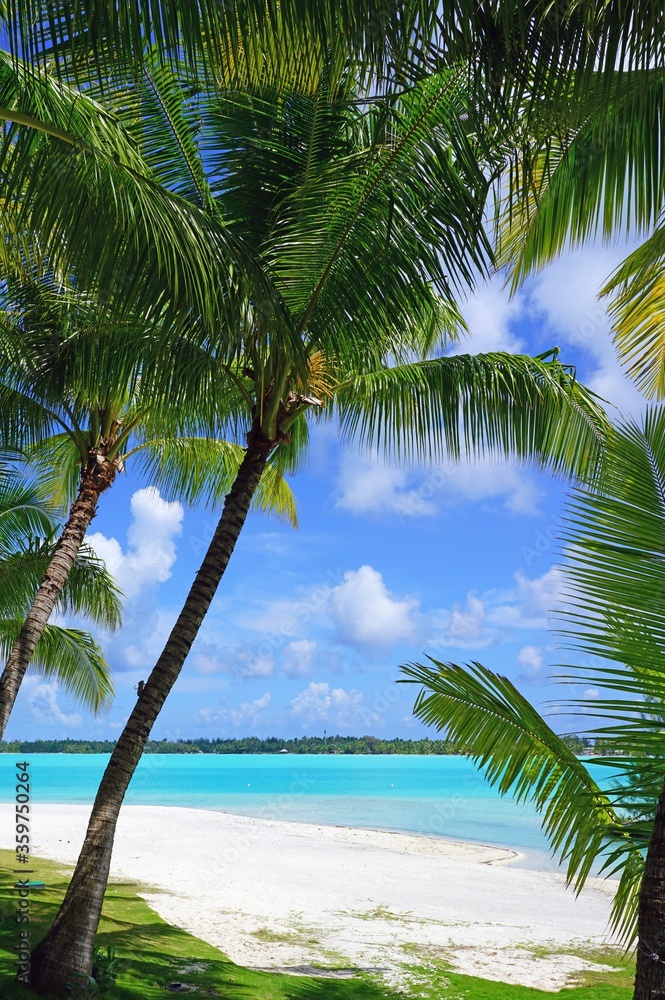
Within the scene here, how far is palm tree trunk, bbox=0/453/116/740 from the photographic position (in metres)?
7.89

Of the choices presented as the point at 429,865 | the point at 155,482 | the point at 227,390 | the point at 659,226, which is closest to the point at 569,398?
the point at 659,226

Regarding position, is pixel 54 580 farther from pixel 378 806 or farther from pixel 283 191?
pixel 378 806

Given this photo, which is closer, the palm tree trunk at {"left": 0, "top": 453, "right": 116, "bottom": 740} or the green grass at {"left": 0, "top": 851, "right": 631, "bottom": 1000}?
the green grass at {"left": 0, "top": 851, "right": 631, "bottom": 1000}

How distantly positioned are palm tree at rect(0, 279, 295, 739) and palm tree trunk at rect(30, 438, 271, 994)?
99 cm

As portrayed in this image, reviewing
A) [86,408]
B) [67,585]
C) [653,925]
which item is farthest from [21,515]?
[653,925]

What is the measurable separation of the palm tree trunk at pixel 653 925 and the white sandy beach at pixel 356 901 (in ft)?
18.2

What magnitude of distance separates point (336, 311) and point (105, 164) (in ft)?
7.31

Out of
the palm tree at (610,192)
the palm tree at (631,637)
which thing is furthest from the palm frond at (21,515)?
the palm tree at (631,637)

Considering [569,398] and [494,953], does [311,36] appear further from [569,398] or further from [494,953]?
[494,953]

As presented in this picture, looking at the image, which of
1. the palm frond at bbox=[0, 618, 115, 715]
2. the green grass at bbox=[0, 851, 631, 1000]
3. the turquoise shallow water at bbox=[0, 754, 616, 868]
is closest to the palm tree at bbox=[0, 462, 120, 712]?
the palm frond at bbox=[0, 618, 115, 715]

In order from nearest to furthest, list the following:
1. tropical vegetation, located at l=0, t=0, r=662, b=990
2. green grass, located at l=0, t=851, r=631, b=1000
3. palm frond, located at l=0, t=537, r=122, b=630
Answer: tropical vegetation, located at l=0, t=0, r=662, b=990 → green grass, located at l=0, t=851, r=631, b=1000 → palm frond, located at l=0, t=537, r=122, b=630

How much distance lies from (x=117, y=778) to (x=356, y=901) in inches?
315

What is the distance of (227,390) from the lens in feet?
23.8

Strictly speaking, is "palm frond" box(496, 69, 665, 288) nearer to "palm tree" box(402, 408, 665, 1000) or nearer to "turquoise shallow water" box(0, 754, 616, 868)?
"palm tree" box(402, 408, 665, 1000)
